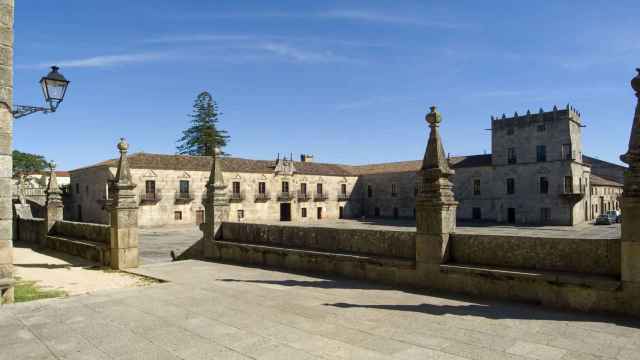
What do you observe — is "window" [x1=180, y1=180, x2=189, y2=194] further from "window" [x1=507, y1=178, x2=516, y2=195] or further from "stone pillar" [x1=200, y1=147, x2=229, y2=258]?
"window" [x1=507, y1=178, x2=516, y2=195]

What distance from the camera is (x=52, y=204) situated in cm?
1689

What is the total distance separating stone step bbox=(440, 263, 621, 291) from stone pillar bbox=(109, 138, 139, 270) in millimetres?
8147

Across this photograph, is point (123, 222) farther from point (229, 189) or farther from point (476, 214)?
point (476, 214)

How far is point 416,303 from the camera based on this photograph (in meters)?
6.41

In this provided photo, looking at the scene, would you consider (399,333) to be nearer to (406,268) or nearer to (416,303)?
(416,303)

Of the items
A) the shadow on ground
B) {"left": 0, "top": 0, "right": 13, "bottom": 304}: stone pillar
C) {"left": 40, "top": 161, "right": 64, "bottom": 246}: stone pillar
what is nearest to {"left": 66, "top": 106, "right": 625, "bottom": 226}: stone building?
{"left": 40, "top": 161, "right": 64, "bottom": 246}: stone pillar

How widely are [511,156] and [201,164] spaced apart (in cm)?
3094

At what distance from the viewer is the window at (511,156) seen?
134 feet

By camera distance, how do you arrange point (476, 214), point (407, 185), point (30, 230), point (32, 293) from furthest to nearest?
point (407, 185) → point (476, 214) → point (30, 230) → point (32, 293)

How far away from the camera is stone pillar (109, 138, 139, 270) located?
10.9 metres

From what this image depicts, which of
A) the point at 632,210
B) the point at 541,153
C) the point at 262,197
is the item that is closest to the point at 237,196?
the point at 262,197

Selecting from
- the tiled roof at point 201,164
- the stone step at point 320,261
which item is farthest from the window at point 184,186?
the stone step at point 320,261

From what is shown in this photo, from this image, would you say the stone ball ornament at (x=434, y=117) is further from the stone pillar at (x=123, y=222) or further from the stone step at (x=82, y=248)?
the stone step at (x=82, y=248)

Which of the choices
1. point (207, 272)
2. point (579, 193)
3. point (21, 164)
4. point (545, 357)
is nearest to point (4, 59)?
point (207, 272)
